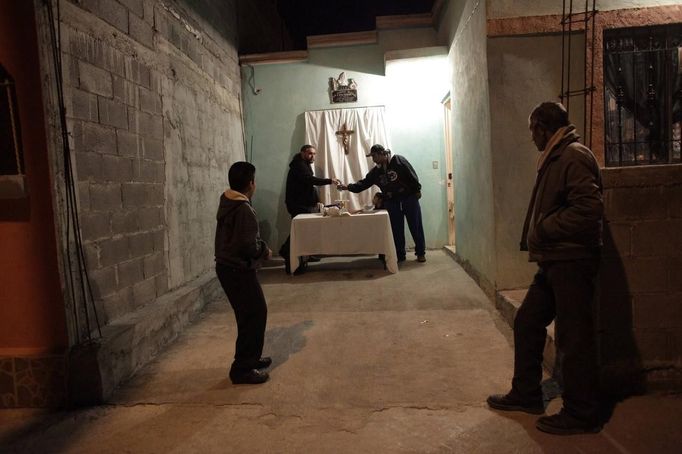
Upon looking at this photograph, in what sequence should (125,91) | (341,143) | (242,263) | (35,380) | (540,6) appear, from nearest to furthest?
1. (35,380)
2. (242,263)
3. (125,91)
4. (540,6)
5. (341,143)

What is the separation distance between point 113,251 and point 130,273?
317 millimetres

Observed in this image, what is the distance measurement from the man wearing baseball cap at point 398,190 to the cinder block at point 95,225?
4188mm

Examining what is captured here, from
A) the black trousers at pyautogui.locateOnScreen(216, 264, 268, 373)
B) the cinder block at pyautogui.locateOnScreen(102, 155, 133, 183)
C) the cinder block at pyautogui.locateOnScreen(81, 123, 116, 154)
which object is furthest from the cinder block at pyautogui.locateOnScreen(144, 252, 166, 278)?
the black trousers at pyautogui.locateOnScreen(216, 264, 268, 373)

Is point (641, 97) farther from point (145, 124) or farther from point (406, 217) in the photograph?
point (145, 124)

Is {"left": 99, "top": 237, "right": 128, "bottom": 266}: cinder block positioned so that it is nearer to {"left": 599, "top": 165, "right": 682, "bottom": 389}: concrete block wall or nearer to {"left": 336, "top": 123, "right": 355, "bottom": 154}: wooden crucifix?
{"left": 599, "top": 165, "right": 682, "bottom": 389}: concrete block wall

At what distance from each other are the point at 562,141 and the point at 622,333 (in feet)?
4.39

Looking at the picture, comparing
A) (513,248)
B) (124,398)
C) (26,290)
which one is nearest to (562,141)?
(513,248)

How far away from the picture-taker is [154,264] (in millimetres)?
4645

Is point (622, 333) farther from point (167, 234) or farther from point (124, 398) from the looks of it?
point (167, 234)

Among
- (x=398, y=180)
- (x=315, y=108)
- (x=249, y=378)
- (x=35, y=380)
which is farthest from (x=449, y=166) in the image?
(x=35, y=380)

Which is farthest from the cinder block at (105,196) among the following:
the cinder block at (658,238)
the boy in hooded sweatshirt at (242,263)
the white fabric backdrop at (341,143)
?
the white fabric backdrop at (341,143)

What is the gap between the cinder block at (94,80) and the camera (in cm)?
367

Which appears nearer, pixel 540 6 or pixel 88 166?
pixel 88 166

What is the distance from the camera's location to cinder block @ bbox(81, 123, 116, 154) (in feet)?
12.0
